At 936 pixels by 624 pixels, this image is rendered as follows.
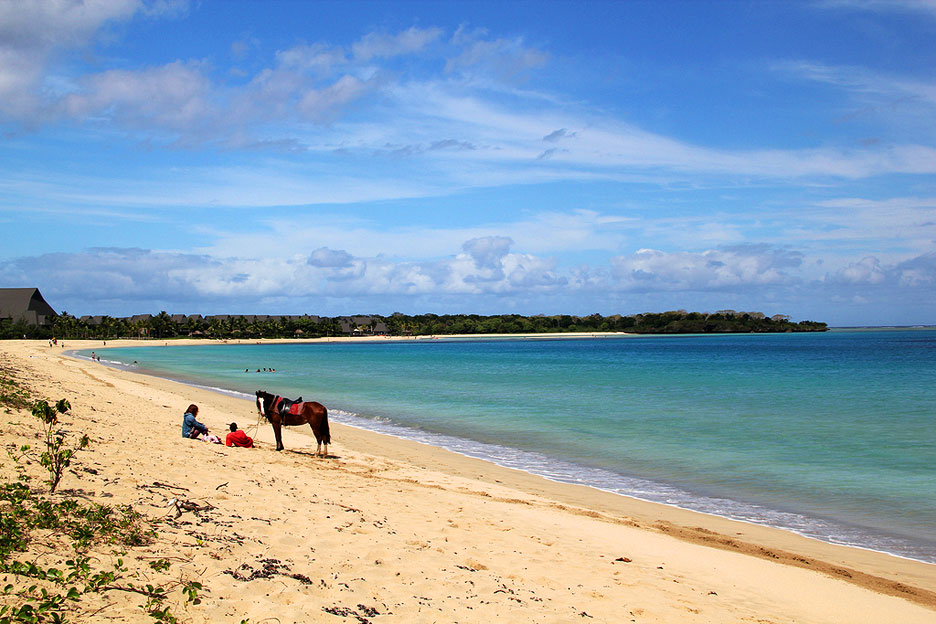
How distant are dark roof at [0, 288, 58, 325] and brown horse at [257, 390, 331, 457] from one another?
119413 mm

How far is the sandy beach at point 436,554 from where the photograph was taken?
5312 mm

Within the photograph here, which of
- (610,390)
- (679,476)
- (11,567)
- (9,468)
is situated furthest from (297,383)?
(11,567)

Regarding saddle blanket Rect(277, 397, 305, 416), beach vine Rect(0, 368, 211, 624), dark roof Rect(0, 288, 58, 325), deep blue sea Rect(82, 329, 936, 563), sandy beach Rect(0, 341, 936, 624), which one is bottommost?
deep blue sea Rect(82, 329, 936, 563)

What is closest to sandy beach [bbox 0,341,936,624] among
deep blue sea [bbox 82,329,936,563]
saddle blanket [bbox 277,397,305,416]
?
deep blue sea [bbox 82,329,936,563]

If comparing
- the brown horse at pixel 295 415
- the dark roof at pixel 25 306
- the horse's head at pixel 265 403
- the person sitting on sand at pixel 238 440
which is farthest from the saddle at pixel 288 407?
the dark roof at pixel 25 306

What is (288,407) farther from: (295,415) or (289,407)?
(295,415)

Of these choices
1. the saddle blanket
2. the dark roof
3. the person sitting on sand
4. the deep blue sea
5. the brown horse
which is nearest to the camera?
the deep blue sea

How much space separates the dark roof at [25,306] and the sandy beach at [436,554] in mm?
123496

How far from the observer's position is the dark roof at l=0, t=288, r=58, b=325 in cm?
11125

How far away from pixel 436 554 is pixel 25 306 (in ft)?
442

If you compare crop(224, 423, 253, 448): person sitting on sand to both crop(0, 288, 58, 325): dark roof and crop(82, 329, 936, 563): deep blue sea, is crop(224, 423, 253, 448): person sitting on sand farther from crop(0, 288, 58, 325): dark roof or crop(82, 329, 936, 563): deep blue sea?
crop(0, 288, 58, 325): dark roof

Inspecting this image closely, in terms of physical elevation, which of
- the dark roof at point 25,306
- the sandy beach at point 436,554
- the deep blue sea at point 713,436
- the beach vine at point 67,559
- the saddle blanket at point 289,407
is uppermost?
the dark roof at point 25,306

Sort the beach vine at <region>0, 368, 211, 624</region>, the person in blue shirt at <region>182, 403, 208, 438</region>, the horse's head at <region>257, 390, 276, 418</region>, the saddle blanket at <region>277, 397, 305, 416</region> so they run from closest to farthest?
the beach vine at <region>0, 368, 211, 624</region>
the person in blue shirt at <region>182, 403, 208, 438</region>
the saddle blanket at <region>277, 397, 305, 416</region>
the horse's head at <region>257, 390, 276, 418</region>

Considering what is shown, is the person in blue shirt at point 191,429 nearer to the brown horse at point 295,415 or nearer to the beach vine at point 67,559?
the brown horse at point 295,415
